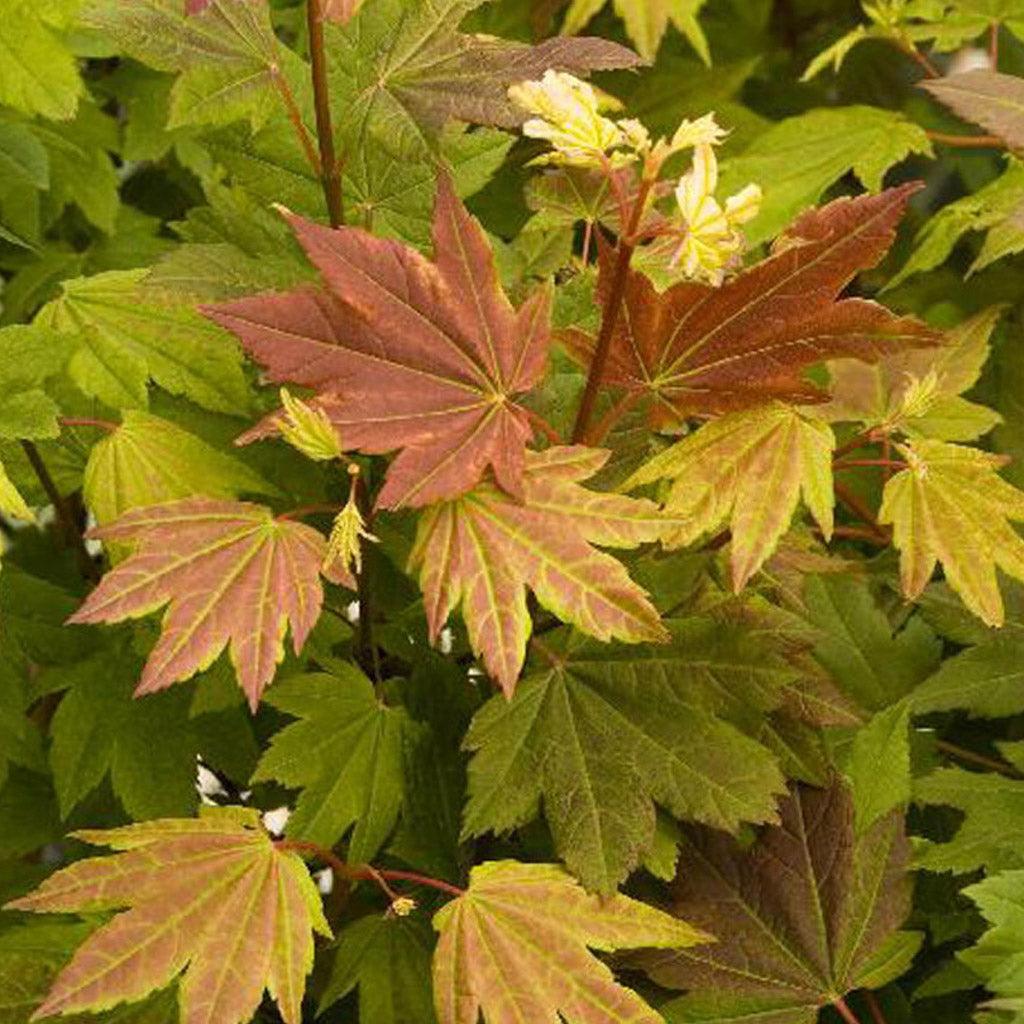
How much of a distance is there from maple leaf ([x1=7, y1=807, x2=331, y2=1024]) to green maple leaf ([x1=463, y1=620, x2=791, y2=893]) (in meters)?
0.13

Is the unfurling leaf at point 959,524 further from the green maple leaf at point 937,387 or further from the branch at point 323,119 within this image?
the branch at point 323,119

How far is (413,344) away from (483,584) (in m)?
0.14

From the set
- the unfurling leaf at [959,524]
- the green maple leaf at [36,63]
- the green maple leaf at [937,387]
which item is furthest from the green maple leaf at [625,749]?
the green maple leaf at [36,63]

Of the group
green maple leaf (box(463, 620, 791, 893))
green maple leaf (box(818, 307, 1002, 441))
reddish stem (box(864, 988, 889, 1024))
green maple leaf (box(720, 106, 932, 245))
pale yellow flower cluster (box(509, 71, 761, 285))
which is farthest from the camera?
green maple leaf (box(720, 106, 932, 245))

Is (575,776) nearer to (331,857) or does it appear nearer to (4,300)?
(331,857)

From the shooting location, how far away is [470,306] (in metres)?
1.01

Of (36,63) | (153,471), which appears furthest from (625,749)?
(36,63)

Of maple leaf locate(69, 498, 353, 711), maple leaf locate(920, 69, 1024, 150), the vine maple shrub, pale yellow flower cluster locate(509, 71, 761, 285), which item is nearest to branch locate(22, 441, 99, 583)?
the vine maple shrub

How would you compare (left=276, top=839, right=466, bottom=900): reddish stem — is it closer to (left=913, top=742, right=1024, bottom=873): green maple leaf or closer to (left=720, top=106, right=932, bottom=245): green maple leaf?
(left=913, top=742, right=1024, bottom=873): green maple leaf

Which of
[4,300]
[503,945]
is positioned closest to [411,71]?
[503,945]

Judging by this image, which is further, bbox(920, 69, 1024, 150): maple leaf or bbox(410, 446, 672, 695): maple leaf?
bbox(920, 69, 1024, 150): maple leaf

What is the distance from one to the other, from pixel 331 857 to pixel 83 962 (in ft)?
0.54

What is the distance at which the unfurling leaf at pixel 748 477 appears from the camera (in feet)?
3.32

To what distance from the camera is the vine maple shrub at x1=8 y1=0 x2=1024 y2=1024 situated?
980mm
